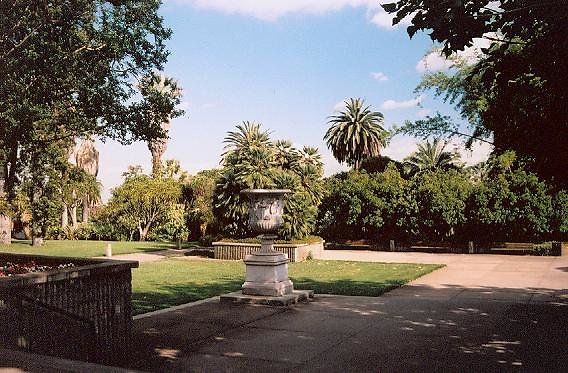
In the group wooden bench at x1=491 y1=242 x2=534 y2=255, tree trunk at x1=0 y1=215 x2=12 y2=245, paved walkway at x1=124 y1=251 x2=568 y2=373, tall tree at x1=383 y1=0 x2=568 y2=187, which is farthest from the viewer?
tree trunk at x1=0 y1=215 x2=12 y2=245

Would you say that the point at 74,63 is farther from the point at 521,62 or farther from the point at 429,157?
the point at 429,157

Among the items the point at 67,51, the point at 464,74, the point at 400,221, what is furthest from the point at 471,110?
the point at 67,51

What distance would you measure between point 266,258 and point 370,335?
3766mm

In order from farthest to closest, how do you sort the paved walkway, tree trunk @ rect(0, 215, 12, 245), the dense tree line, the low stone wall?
tree trunk @ rect(0, 215, 12, 245), the dense tree line, the low stone wall, the paved walkway

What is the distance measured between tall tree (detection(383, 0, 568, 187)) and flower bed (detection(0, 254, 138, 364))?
415cm

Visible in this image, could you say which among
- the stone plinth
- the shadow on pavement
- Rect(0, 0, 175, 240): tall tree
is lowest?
the shadow on pavement

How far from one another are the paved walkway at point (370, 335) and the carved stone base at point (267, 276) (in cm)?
69

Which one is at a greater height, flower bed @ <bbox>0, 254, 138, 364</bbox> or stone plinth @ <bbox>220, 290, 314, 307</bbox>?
flower bed @ <bbox>0, 254, 138, 364</bbox>

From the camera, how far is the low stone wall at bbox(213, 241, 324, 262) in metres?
20.2

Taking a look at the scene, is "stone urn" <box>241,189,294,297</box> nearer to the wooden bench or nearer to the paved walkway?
the paved walkway

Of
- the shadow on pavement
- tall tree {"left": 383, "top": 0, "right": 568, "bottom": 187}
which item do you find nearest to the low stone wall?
the shadow on pavement

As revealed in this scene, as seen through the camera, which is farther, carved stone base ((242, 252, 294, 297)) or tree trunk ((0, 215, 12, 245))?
tree trunk ((0, 215, 12, 245))

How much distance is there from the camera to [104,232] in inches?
1371

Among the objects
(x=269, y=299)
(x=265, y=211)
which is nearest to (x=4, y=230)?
(x=265, y=211)
